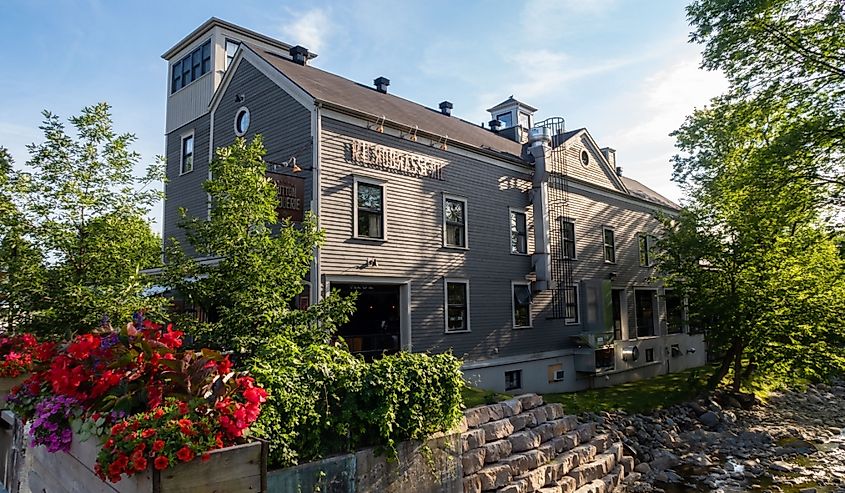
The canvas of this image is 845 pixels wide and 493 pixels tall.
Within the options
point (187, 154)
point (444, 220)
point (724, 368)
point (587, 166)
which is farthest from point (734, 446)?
point (187, 154)

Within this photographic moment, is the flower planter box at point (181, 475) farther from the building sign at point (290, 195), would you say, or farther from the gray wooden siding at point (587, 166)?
the gray wooden siding at point (587, 166)

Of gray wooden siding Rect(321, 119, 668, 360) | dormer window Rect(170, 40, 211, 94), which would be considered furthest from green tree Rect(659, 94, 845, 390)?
dormer window Rect(170, 40, 211, 94)

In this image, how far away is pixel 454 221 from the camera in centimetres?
1582

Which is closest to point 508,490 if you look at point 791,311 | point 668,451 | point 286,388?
point 286,388

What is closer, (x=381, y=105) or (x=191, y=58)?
(x=381, y=105)

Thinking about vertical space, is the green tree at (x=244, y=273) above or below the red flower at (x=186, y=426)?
above

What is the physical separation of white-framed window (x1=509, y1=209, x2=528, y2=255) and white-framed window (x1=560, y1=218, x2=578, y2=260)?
1.72m

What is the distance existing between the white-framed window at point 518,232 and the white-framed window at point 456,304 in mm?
2786

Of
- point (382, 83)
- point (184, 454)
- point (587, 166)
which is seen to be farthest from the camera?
point (587, 166)

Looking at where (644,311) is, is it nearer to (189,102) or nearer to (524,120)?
(524,120)

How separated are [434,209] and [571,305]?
741cm

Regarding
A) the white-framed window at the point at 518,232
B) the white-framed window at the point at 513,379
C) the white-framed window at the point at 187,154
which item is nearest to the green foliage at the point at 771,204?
the white-framed window at the point at 518,232

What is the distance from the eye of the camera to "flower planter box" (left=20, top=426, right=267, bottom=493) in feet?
13.0

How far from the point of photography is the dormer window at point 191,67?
17.7m
